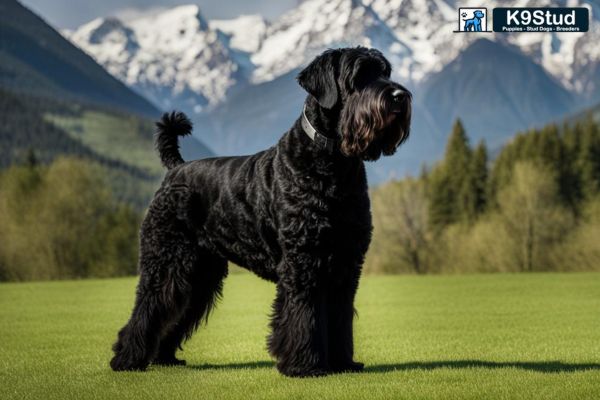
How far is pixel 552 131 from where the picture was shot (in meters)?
88.8

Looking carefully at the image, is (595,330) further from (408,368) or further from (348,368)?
(348,368)

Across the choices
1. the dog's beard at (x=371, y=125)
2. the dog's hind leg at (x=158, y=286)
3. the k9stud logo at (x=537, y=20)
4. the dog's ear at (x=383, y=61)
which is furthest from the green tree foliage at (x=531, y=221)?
the dog's beard at (x=371, y=125)

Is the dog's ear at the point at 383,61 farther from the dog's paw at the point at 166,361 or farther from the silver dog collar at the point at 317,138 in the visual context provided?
the dog's paw at the point at 166,361

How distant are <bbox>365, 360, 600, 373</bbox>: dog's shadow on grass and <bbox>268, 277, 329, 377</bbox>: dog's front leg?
134cm

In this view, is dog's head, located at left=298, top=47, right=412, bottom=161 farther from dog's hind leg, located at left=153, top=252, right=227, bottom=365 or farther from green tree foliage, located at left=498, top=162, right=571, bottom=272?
green tree foliage, located at left=498, top=162, right=571, bottom=272

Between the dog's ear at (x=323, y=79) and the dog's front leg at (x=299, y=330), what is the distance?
5.94 ft

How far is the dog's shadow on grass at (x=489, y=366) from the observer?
8.79 m

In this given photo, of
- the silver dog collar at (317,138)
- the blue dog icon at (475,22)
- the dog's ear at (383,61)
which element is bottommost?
the silver dog collar at (317,138)

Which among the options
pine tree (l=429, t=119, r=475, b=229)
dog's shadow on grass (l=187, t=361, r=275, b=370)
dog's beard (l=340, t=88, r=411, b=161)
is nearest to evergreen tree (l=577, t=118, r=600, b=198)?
pine tree (l=429, t=119, r=475, b=229)

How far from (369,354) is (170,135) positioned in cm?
426

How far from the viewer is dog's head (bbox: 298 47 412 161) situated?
7148 millimetres

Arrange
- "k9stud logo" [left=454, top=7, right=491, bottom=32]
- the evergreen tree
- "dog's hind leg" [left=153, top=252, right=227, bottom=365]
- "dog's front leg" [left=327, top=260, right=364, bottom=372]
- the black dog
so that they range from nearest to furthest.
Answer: the black dog < "dog's front leg" [left=327, top=260, right=364, bottom=372] < "dog's hind leg" [left=153, top=252, right=227, bottom=365] < "k9stud logo" [left=454, top=7, right=491, bottom=32] < the evergreen tree

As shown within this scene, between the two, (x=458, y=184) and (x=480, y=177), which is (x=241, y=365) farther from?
(x=480, y=177)

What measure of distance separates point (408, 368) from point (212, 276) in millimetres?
2614
